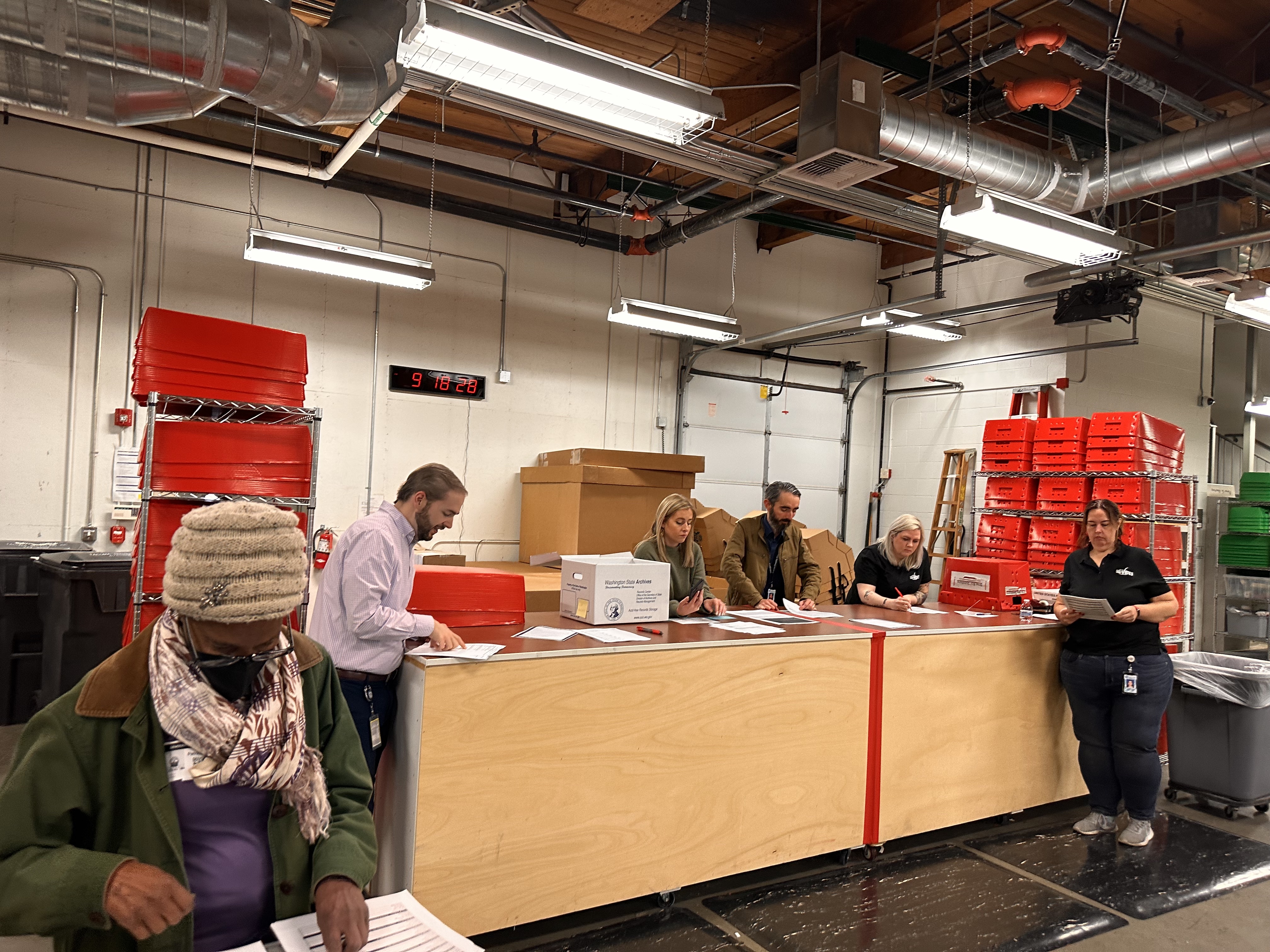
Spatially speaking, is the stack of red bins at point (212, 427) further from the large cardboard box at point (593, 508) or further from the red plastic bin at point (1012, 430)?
the red plastic bin at point (1012, 430)

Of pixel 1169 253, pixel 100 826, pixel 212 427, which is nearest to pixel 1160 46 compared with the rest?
pixel 1169 253

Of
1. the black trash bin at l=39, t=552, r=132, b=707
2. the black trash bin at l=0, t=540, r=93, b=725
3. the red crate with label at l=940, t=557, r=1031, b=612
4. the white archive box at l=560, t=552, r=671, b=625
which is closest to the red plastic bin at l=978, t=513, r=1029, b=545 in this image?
the red crate with label at l=940, t=557, r=1031, b=612

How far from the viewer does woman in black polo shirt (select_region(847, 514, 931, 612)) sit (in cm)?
447

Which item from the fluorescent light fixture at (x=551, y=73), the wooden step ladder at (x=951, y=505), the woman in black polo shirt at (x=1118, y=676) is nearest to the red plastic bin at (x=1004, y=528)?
the wooden step ladder at (x=951, y=505)

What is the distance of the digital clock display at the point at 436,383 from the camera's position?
22.6 ft

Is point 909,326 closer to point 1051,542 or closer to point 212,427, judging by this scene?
point 1051,542

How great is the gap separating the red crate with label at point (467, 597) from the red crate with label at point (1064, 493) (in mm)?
5129

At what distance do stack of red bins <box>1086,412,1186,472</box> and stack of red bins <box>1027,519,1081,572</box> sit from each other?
513mm

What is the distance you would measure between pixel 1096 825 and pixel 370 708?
11.3 feet

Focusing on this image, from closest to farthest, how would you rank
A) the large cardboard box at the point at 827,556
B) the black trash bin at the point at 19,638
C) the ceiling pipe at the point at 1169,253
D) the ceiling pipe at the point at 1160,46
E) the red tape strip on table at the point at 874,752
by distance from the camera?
1. the red tape strip on table at the point at 874,752
2. the ceiling pipe at the point at 1160,46
3. the black trash bin at the point at 19,638
4. the ceiling pipe at the point at 1169,253
5. the large cardboard box at the point at 827,556

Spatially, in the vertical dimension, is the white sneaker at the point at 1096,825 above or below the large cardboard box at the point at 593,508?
below

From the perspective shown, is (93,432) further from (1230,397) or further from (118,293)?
(1230,397)

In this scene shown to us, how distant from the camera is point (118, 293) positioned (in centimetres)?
581

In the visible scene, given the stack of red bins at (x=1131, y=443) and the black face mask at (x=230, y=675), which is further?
the stack of red bins at (x=1131, y=443)
